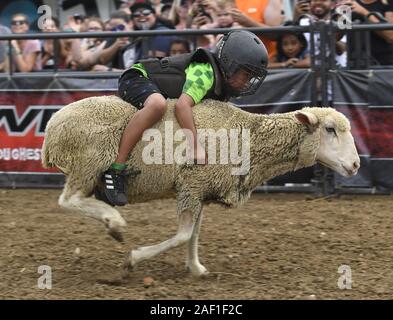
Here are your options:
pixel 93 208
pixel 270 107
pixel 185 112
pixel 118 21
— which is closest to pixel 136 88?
pixel 185 112

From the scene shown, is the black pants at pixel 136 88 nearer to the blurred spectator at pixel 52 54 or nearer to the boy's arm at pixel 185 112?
the boy's arm at pixel 185 112

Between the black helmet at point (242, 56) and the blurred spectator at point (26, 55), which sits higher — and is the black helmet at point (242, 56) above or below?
above

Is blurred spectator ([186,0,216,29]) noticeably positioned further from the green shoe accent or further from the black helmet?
the green shoe accent

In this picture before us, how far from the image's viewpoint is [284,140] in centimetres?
507

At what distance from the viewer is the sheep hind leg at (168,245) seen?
4949 mm

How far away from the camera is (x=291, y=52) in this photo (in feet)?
26.3

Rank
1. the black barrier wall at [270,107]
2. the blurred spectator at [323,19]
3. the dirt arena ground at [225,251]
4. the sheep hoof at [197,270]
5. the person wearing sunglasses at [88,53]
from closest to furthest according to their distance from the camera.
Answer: the dirt arena ground at [225,251], the sheep hoof at [197,270], the black barrier wall at [270,107], the blurred spectator at [323,19], the person wearing sunglasses at [88,53]

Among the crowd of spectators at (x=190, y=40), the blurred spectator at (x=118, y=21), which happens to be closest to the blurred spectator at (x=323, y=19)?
the crowd of spectators at (x=190, y=40)

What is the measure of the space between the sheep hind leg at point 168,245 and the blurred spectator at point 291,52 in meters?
3.41

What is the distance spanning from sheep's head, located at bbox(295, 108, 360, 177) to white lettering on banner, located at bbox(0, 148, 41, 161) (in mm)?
4128

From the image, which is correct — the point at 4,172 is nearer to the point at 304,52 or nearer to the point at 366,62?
the point at 304,52

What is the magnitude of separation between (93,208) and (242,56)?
4.29ft
